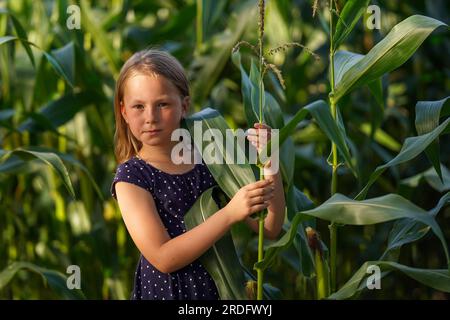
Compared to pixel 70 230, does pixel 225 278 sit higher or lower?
lower

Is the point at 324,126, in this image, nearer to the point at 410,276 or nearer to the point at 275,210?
the point at 275,210

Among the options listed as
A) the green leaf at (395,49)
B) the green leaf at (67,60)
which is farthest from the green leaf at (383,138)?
the green leaf at (395,49)

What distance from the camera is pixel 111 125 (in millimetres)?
2324

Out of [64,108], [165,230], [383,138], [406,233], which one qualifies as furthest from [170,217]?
[383,138]

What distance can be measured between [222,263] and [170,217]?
92 mm

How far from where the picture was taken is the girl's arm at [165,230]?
3.95ft

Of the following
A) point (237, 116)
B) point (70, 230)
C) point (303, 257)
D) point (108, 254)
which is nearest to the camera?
point (303, 257)

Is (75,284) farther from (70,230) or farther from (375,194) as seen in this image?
(375,194)

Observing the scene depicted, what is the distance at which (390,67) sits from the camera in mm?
1315

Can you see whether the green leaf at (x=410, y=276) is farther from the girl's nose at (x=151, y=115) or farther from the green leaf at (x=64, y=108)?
the green leaf at (x=64, y=108)

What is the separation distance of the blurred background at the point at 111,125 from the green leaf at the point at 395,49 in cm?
57

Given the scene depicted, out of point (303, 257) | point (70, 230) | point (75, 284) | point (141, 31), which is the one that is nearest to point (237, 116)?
point (141, 31)

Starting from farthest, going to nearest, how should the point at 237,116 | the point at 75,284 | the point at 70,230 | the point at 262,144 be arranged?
the point at 237,116, the point at 70,230, the point at 75,284, the point at 262,144
